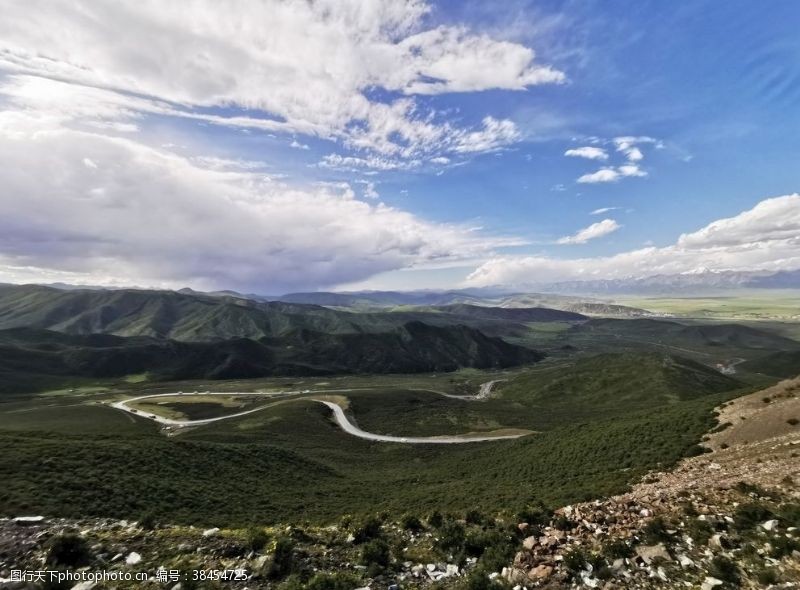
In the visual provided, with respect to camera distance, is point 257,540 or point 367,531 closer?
point 257,540

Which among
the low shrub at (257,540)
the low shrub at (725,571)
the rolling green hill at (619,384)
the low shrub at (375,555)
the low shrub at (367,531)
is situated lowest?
the rolling green hill at (619,384)

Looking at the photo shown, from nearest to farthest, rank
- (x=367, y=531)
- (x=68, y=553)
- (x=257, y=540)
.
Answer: (x=68, y=553) < (x=257, y=540) < (x=367, y=531)

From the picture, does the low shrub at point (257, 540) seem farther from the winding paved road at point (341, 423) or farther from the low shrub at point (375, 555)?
the winding paved road at point (341, 423)

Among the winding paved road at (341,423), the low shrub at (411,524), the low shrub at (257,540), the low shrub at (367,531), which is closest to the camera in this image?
the low shrub at (257,540)

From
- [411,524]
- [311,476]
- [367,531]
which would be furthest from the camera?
[311,476]

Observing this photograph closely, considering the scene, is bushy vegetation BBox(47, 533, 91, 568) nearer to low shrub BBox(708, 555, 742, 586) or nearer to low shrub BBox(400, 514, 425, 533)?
low shrub BBox(400, 514, 425, 533)

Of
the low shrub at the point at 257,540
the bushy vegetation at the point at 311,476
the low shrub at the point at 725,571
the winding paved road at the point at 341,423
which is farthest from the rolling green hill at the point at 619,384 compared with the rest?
the low shrub at the point at 257,540

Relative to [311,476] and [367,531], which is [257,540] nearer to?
[367,531]

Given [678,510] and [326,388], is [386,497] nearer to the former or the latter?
[678,510]

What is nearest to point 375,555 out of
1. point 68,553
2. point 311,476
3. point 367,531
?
point 367,531

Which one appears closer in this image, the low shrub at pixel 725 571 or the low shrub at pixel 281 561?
the low shrub at pixel 725 571

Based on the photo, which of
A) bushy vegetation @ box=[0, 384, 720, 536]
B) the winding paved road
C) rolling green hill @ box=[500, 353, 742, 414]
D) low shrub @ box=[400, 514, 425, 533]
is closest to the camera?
low shrub @ box=[400, 514, 425, 533]

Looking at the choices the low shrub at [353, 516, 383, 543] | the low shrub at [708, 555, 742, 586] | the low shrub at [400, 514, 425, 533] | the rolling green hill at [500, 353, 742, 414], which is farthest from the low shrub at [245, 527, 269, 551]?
the rolling green hill at [500, 353, 742, 414]
